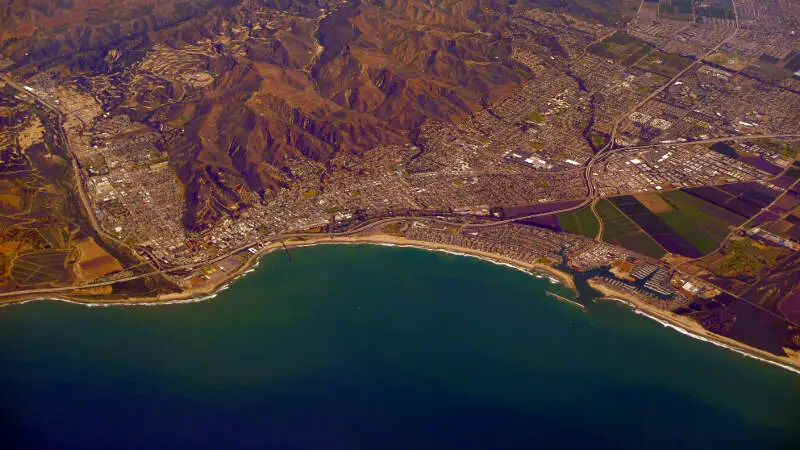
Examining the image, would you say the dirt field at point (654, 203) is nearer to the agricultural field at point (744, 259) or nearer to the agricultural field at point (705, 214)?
the agricultural field at point (705, 214)

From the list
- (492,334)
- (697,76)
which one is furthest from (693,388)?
(697,76)

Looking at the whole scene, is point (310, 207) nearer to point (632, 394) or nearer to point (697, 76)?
point (632, 394)

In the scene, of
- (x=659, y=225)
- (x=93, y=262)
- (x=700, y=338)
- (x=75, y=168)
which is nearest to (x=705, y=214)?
(x=659, y=225)

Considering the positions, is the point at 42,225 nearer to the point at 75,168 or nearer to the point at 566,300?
the point at 75,168

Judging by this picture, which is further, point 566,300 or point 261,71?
point 261,71

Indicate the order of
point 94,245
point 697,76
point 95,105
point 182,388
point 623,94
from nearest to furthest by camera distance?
1. point 182,388
2. point 94,245
3. point 95,105
4. point 623,94
5. point 697,76

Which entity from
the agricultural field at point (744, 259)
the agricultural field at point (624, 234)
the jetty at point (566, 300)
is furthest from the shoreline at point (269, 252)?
the agricultural field at point (744, 259)
